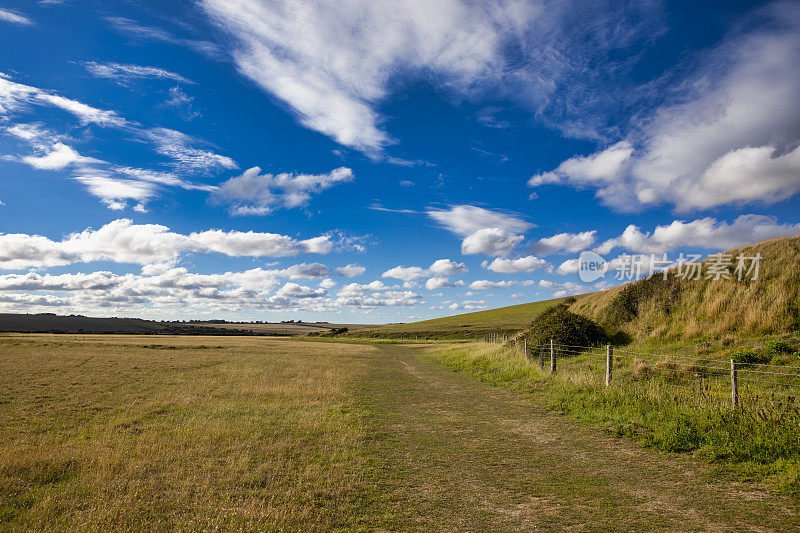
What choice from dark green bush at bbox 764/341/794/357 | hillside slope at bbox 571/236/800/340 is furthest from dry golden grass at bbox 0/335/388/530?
hillside slope at bbox 571/236/800/340

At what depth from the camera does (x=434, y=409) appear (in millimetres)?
14156

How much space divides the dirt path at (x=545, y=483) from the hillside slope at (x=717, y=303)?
1114 centimetres

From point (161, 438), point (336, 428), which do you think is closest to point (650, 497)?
point (336, 428)

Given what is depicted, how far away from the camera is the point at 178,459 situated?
8.42 meters

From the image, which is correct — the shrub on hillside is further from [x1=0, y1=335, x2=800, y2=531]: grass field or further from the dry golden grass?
the dry golden grass

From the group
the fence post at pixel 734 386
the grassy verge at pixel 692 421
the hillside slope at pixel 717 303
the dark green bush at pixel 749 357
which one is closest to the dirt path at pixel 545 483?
the grassy verge at pixel 692 421

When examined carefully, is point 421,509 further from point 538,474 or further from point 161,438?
point 161,438

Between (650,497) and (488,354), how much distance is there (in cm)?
2230

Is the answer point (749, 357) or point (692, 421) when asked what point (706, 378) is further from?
point (692, 421)

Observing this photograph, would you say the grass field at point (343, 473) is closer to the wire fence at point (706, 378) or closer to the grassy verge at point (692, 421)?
the grassy verge at point (692, 421)

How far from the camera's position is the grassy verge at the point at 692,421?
755 cm

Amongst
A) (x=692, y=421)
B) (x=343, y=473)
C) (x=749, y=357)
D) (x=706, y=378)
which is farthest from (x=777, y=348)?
(x=343, y=473)

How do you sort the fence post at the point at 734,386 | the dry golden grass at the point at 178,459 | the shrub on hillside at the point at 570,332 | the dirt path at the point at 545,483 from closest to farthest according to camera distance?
the dirt path at the point at 545,483
the dry golden grass at the point at 178,459
the fence post at the point at 734,386
the shrub on hillside at the point at 570,332

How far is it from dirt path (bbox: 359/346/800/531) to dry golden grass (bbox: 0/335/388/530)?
1.12 meters
